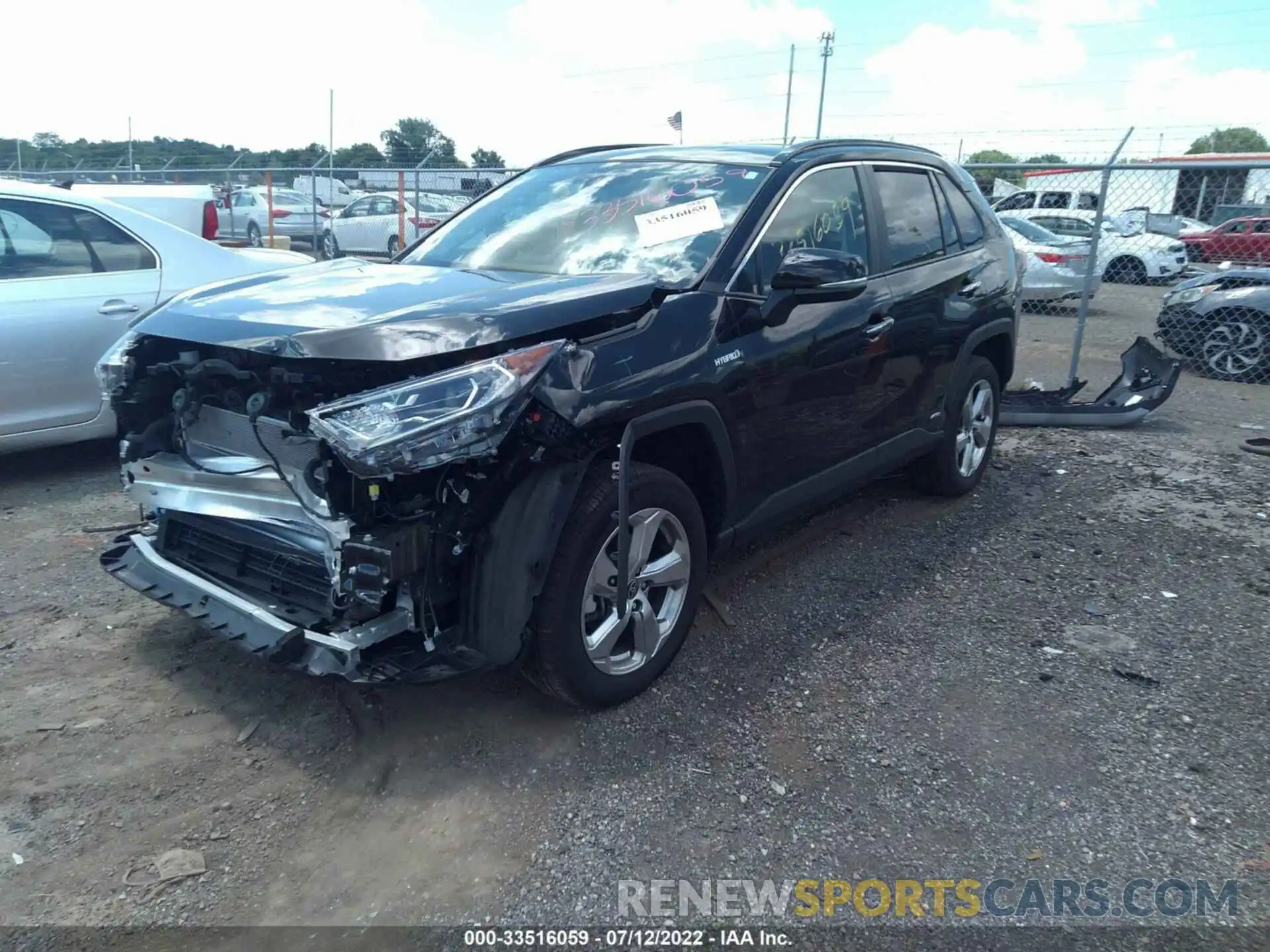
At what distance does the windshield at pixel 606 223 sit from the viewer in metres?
3.77

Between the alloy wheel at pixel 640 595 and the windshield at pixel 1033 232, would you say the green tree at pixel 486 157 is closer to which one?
the windshield at pixel 1033 232

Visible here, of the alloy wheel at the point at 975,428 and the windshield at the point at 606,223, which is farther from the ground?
the windshield at the point at 606,223

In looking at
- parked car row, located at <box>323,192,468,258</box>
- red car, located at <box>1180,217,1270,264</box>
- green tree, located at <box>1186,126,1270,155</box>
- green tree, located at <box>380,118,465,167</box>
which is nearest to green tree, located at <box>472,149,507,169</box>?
green tree, located at <box>380,118,465,167</box>

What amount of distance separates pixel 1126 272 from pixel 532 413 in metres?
15.2

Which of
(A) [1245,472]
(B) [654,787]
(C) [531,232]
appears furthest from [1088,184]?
(B) [654,787]

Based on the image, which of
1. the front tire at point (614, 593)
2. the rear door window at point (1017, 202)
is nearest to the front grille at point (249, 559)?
the front tire at point (614, 593)

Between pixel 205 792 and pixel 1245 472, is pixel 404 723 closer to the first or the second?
pixel 205 792

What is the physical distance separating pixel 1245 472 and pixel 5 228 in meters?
7.71

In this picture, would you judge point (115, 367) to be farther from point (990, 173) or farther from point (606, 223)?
point (990, 173)

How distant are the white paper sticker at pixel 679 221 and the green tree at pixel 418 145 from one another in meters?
12.6

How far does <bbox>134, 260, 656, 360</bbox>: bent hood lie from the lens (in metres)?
2.82

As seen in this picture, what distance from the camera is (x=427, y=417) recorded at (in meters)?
2.65

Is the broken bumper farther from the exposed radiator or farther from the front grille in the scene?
the exposed radiator

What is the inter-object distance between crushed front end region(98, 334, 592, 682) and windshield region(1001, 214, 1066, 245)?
41.8 feet
